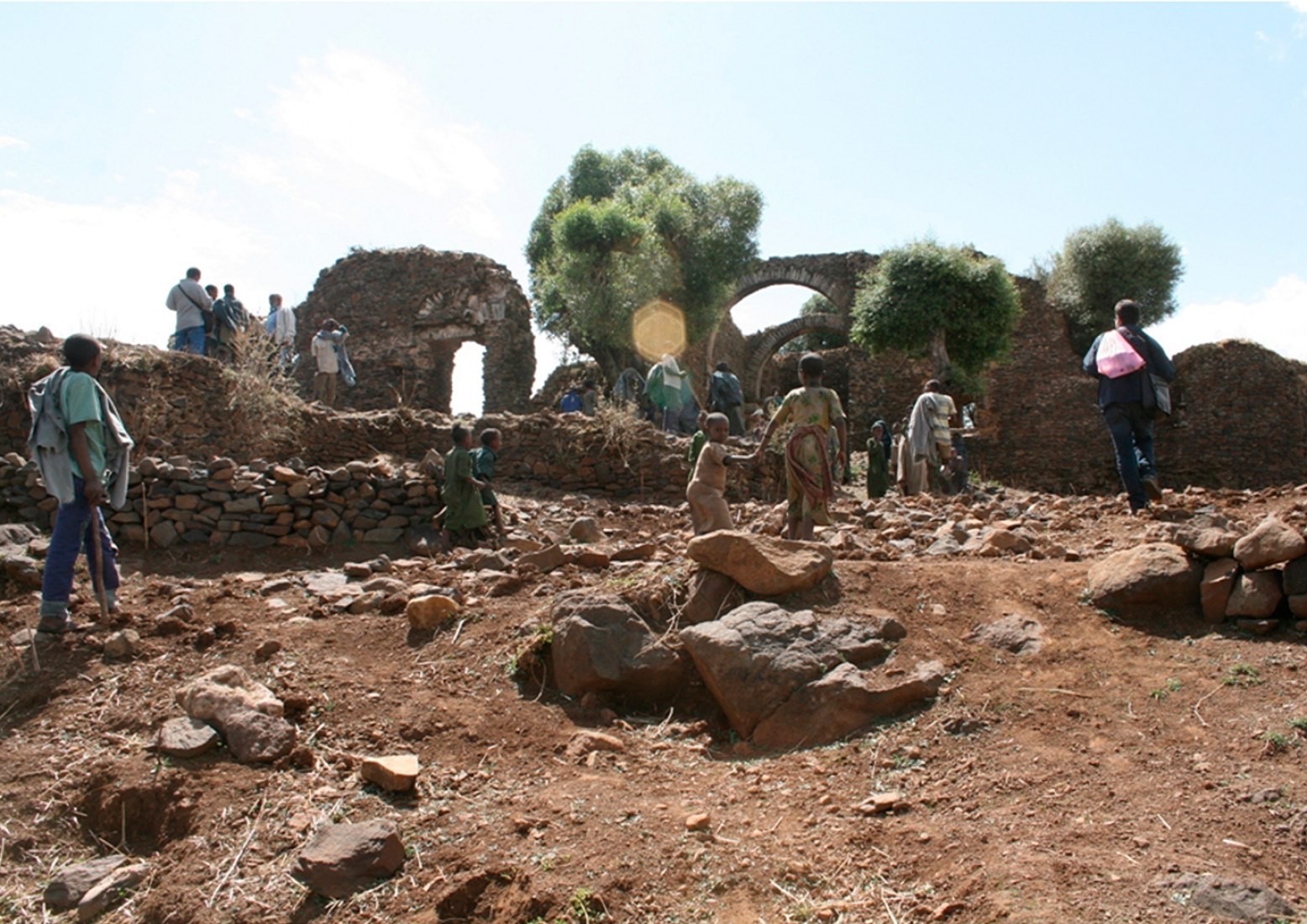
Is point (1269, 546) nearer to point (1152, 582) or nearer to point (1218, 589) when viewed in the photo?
point (1218, 589)

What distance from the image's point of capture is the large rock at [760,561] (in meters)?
4.41

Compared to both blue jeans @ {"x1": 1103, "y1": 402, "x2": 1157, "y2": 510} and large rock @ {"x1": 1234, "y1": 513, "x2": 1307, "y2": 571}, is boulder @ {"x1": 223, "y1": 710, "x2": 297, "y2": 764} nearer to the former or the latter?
large rock @ {"x1": 1234, "y1": 513, "x2": 1307, "y2": 571}

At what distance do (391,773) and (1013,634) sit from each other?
2.65m

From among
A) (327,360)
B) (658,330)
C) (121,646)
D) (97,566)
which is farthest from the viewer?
(658,330)

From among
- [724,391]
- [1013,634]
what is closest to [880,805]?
[1013,634]

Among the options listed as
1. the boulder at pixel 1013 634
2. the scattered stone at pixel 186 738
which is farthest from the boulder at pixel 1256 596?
the scattered stone at pixel 186 738

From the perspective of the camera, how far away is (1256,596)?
3.81 m

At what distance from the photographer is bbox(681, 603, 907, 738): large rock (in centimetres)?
382

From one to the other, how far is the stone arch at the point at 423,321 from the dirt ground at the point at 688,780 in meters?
13.3

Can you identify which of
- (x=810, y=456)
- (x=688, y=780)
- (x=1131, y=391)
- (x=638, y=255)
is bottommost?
(x=688, y=780)

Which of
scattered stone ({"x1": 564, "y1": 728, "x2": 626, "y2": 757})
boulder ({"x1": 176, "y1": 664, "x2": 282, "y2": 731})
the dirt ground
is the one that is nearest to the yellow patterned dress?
the dirt ground

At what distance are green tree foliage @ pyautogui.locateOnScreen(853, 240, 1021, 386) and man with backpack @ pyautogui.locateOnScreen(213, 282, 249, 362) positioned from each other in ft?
39.0

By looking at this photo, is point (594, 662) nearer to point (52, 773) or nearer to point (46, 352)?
point (52, 773)

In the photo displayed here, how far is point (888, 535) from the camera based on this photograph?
666cm
